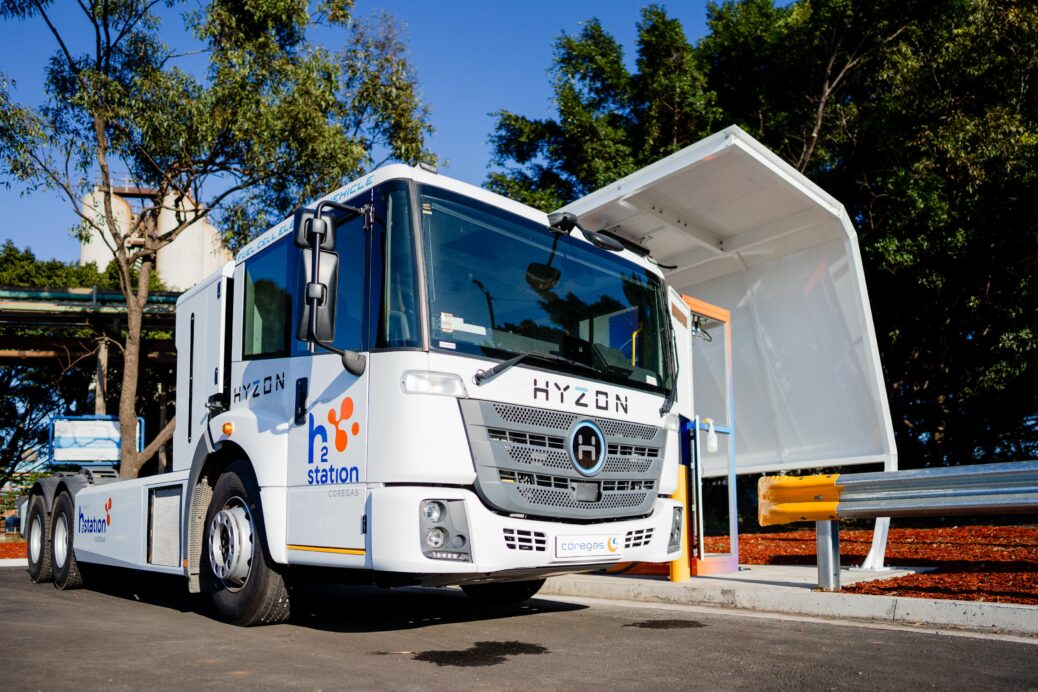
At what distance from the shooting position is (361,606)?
7.70m

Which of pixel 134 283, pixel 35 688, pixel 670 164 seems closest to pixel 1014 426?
pixel 670 164

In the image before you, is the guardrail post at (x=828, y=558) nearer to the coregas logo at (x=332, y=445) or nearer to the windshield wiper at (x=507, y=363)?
the windshield wiper at (x=507, y=363)

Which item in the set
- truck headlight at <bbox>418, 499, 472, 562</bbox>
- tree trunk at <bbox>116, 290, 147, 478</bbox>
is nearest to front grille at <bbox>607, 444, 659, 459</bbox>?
truck headlight at <bbox>418, 499, 472, 562</bbox>

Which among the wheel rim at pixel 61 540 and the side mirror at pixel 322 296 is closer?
the side mirror at pixel 322 296

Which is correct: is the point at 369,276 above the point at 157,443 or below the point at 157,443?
Result: above

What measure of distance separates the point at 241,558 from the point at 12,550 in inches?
513

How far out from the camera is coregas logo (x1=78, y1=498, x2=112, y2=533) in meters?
8.35

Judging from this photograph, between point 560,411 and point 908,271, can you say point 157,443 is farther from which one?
point 908,271

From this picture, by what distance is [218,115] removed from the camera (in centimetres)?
1767

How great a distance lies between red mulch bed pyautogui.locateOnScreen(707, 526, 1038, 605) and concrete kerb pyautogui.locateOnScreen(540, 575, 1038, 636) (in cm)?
54

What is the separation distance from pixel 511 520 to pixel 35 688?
251cm

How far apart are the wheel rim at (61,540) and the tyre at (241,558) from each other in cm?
406

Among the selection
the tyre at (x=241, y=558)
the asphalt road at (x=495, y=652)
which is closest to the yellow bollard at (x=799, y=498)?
the asphalt road at (x=495, y=652)

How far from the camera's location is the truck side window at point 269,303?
20.3ft
